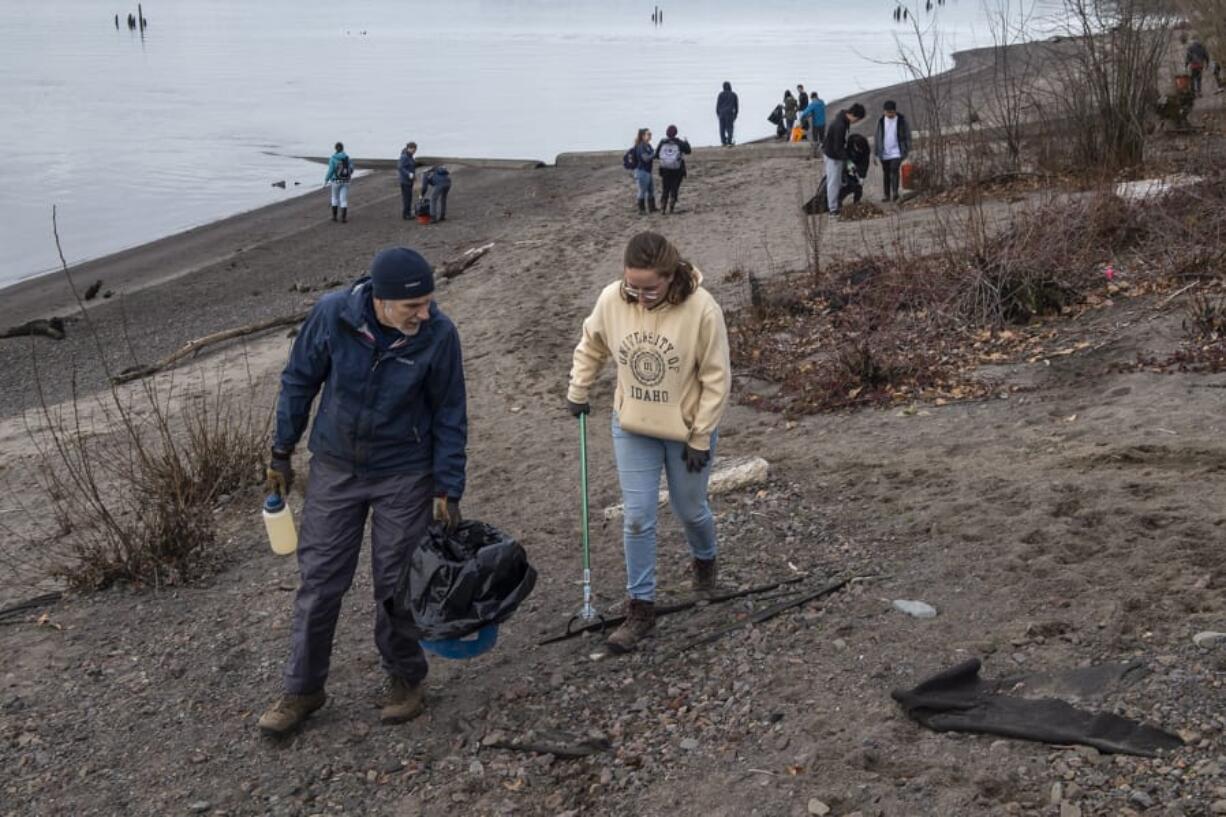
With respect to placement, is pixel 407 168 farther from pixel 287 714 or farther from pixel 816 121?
pixel 287 714

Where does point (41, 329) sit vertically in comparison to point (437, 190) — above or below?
below

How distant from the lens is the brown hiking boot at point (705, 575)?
6.03 m

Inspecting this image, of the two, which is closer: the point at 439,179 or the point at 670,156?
the point at 670,156

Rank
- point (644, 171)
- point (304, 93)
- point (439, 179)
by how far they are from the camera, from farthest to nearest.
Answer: point (304, 93) < point (439, 179) < point (644, 171)

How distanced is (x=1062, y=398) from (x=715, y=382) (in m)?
3.82

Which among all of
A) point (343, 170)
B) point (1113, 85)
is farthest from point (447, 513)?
point (343, 170)

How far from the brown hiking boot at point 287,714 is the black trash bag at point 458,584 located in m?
0.58

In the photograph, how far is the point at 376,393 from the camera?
197 inches

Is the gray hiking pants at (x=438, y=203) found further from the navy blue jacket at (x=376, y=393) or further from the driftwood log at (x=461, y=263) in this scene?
the navy blue jacket at (x=376, y=393)

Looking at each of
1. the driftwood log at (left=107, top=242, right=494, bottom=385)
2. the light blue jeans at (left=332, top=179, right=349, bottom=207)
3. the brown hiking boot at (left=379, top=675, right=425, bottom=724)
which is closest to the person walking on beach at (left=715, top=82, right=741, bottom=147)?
the light blue jeans at (left=332, top=179, right=349, bottom=207)

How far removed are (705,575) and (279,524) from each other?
185 centimetres

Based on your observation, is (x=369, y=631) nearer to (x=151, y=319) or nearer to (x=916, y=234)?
(x=916, y=234)

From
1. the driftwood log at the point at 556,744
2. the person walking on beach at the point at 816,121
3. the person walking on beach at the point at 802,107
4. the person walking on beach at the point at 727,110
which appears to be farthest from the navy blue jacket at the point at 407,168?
the driftwood log at the point at 556,744

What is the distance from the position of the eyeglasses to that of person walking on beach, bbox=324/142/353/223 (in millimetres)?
20439
